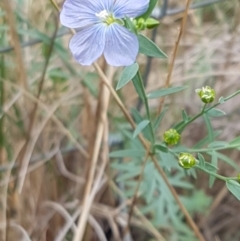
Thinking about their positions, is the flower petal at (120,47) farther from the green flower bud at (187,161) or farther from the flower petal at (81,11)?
the green flower bud at (187,161)

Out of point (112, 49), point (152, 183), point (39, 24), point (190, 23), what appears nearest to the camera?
point (112, 49)

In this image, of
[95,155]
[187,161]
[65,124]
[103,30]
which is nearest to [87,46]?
[103,30]

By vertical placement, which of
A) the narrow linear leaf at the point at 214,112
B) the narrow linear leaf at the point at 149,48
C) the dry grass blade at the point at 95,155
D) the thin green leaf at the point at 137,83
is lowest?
the dry grass blade at the point at 95,155

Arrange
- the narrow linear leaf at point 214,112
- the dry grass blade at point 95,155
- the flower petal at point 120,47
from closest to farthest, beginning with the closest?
the flower petal at point 120,47, the narrow linear leaf at point 214,112, the dry grass blade at point 95,155

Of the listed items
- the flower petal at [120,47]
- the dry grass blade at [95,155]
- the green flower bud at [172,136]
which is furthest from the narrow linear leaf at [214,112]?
the dry grass blade at [95,155]

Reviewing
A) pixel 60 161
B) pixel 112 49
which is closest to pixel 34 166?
pixel 60 161

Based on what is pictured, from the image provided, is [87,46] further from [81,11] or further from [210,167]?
[210,167]

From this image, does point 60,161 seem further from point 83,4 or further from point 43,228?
point 83,4
